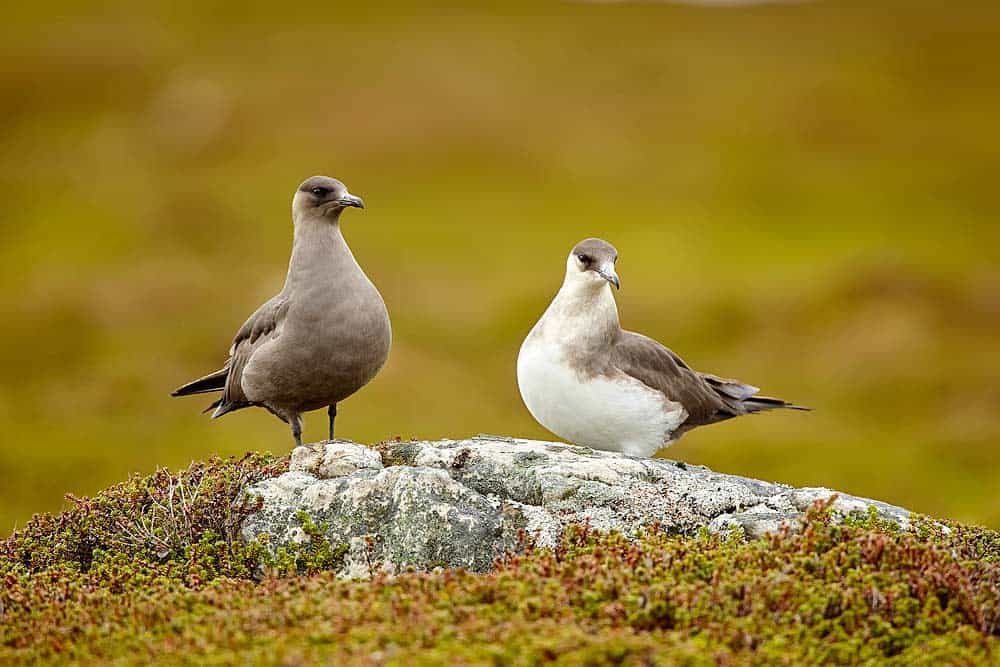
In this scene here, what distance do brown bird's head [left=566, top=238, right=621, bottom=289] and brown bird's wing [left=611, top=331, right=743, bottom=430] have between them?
551mm

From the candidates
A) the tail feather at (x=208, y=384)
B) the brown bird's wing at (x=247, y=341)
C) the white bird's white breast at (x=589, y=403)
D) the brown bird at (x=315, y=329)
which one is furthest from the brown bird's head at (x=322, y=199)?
the white bird's white breast at (x=589, y=403)

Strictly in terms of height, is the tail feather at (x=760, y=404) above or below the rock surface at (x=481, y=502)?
above

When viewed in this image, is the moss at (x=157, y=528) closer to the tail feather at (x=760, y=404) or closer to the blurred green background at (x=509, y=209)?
the tail feather at (x=760, y=404)

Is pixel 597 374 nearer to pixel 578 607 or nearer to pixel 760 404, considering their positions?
pixel 760 404

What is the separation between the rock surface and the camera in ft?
22.5

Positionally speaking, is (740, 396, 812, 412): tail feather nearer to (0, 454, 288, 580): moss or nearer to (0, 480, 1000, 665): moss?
(0, 480, 1000, 665): moss

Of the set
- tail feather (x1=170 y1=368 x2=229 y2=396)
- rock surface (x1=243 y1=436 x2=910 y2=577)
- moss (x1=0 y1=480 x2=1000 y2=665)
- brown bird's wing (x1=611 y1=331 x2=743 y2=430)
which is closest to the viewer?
moss (x1=0 y1=480 x2=1000 y2=665)

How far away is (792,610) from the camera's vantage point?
5.73m

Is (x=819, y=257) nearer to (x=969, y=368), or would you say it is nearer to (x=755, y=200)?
(x=755, y=200)

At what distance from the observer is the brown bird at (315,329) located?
342 inches

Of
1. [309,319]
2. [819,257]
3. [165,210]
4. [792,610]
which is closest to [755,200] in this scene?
[819,257]

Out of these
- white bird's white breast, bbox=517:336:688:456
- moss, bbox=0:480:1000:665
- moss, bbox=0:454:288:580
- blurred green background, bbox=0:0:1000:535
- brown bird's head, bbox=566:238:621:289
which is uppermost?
blurred green background, bbox=0:0:1000:535

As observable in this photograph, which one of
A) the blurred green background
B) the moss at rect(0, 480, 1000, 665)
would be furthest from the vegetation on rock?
the blurred green background

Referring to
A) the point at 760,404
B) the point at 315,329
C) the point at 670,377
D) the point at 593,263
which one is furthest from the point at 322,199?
the point at 760,404
